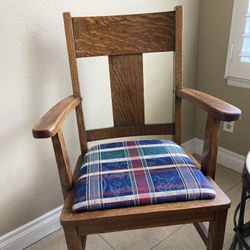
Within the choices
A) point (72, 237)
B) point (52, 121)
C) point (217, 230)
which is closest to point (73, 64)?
point (52, 121)

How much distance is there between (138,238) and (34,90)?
77 cm

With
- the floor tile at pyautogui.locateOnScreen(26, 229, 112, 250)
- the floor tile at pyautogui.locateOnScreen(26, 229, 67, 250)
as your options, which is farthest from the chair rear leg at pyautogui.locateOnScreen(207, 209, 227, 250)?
the floor tile at pyautogui.locateOnScreen(26, 229, 67, 250)

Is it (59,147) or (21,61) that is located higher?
(21,61)

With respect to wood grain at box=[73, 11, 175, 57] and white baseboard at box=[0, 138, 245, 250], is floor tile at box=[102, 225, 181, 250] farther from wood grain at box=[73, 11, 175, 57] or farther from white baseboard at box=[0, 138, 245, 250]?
wood grain at box=[73, 11, 175, 57]

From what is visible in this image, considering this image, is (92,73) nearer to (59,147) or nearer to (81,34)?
(81,34)

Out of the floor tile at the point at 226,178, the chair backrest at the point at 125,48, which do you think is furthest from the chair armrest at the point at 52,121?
the floor tile at the point at 226,178

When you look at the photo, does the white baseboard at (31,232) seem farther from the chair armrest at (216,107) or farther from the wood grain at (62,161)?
the chair armrest at (216,107)

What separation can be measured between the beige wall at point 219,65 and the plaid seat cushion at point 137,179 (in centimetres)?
70

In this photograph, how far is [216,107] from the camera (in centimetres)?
75

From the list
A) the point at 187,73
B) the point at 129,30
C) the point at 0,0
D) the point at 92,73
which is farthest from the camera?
the point at 187,73

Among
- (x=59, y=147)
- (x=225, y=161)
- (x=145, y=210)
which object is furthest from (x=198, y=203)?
(x=225, y=161)

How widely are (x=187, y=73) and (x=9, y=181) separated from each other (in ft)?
3.60

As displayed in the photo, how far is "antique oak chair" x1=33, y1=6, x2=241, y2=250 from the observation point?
714 mm

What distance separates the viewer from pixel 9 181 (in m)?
1.04
